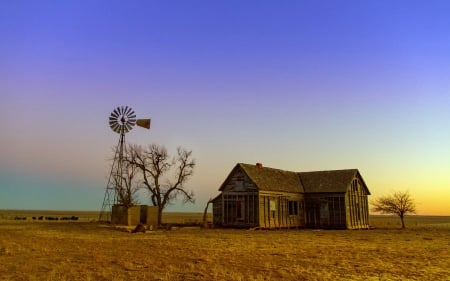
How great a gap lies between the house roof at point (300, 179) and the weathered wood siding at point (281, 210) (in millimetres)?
725

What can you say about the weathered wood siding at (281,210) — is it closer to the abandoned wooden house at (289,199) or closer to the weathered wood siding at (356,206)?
the abandoned wooden house at (289,199)

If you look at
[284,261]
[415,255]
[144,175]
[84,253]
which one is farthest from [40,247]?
[144,175]

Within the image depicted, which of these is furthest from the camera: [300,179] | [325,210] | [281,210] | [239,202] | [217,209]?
[300,179]

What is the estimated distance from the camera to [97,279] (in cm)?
1219

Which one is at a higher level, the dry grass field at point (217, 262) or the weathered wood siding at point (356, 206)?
the weathered wood siding at point (356, 206)

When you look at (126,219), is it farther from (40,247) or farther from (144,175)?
Result: (40,247)

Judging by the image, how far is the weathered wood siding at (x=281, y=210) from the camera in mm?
39031

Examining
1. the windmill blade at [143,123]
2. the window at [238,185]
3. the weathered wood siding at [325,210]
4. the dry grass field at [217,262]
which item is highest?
the windmill blade at [143,123]

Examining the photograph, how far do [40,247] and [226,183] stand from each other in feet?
74.2

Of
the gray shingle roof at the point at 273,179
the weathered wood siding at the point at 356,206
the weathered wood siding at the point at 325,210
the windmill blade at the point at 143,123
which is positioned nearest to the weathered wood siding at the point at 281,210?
the gray shingle roof at the point at 273,179

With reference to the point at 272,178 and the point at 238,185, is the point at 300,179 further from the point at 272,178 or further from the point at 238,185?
the point at 238,185

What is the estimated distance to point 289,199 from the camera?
140 ft

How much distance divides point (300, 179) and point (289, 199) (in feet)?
17.9

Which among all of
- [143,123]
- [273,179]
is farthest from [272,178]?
[143,123]
